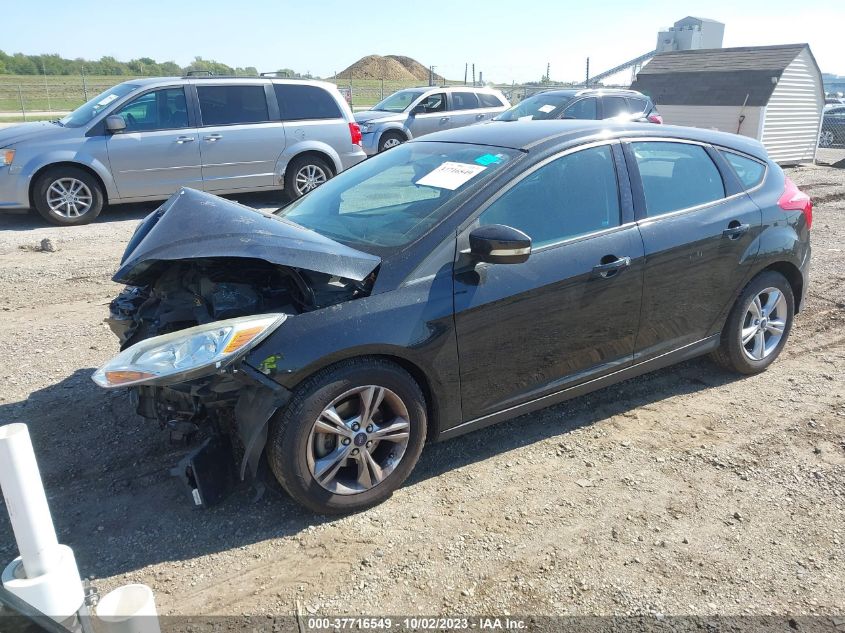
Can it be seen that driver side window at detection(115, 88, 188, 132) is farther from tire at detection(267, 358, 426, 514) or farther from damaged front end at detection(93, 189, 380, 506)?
tire at detection(267, 358, 426, 514)

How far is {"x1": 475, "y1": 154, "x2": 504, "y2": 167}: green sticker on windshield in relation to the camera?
12.1ft

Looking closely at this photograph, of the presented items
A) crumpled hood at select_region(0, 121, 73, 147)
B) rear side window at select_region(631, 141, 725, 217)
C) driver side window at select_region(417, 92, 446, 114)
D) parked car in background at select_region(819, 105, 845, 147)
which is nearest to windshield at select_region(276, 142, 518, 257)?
rear side window at select_region(631, 141, 725, 217)

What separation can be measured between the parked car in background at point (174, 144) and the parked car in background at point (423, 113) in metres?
4.69

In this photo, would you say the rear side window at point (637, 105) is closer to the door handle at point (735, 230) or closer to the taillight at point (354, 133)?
the taillight at point (354, 133)

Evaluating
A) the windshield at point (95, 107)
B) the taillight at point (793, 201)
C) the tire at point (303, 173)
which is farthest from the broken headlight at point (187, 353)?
the tire at point (303, 173)

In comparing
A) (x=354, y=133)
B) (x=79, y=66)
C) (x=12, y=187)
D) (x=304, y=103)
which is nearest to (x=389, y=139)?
(x=354, y=133)

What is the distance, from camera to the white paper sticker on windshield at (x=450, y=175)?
3668 millimetres

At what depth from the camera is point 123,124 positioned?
8945mm

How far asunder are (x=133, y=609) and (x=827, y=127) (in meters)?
29.3

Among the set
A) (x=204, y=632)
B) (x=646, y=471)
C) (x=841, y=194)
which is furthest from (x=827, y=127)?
(x=204, y=632)

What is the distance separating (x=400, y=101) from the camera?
1670cm

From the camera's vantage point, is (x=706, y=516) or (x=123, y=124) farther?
(x=123, y=124)

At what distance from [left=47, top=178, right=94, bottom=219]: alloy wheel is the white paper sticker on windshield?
22.0 ft

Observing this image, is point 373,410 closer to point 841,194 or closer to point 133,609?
point 133,609
